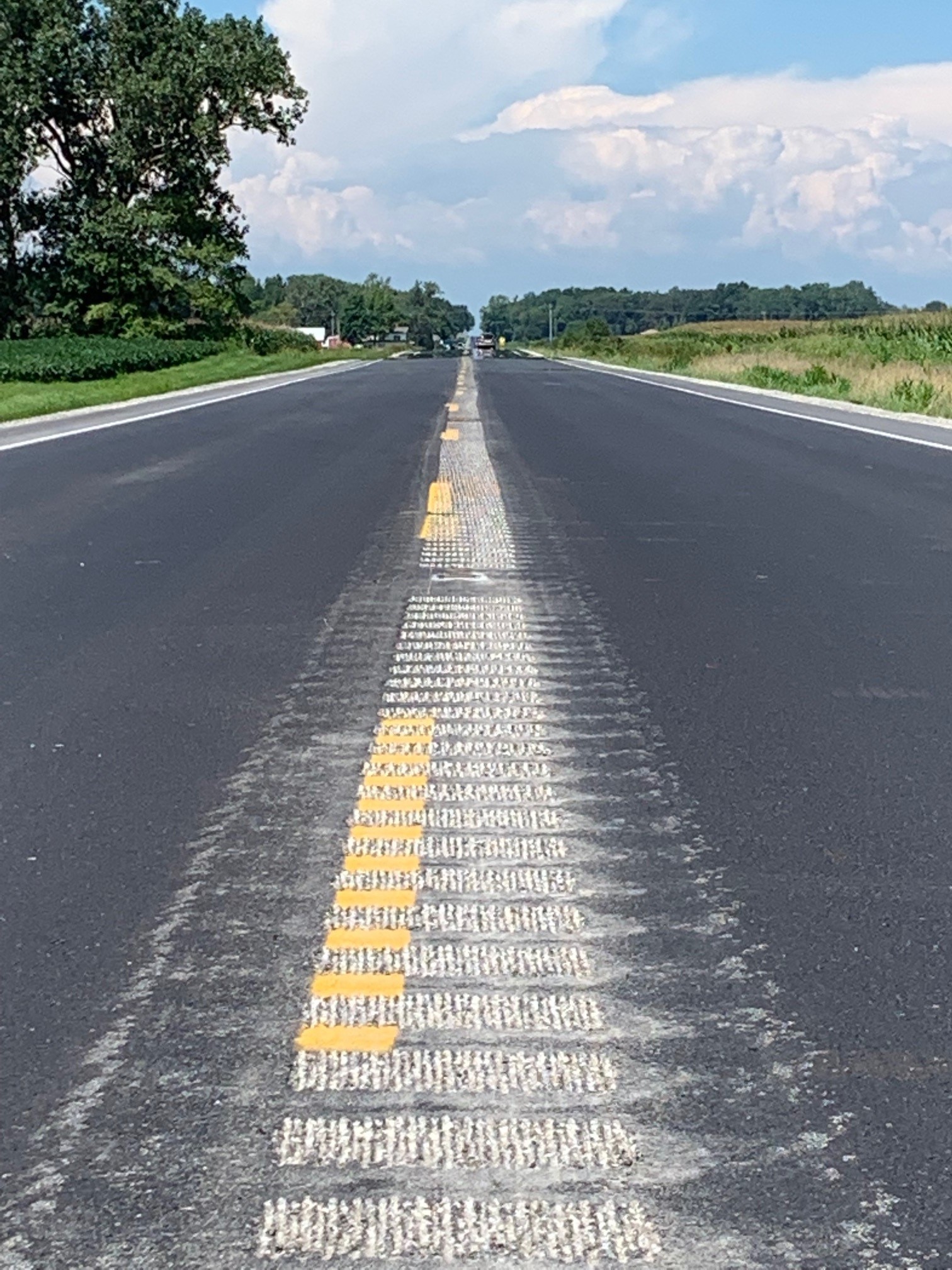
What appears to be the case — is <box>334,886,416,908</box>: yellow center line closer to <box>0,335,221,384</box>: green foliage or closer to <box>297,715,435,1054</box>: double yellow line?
<box>297,715,435,1054</box>: double yellow line

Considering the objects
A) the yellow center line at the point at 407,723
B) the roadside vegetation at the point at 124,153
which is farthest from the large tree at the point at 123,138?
the yellow center line at the point at 407,723

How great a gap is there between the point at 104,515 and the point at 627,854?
839 cm

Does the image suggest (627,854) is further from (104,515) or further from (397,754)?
(104,515)

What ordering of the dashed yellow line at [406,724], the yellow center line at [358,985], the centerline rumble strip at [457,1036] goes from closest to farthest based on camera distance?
the centerline rumble strip at [457,1036] → the yellow center line at [358,985] → the dashed yellow line at [406,724]

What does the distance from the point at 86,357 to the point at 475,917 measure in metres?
40.0

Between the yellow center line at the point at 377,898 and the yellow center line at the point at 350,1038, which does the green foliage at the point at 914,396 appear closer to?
the yellow center line at the point at 377,898

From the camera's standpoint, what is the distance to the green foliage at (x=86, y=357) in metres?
38.7

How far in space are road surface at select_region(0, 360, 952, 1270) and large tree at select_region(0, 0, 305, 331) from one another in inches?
2207

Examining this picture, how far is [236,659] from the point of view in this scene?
A: 6.62 m

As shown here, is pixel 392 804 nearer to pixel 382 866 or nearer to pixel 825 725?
pixel 382 866

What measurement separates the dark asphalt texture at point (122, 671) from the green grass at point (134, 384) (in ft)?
39.3

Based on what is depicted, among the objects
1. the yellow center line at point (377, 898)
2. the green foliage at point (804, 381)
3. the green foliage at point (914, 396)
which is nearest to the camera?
the yellow center line at point (377, 898)

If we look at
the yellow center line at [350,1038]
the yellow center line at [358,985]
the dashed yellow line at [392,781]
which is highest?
the dashed yellow line at [392,781]

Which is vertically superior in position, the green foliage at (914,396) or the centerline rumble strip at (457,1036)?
the green foliage at (914,396)
